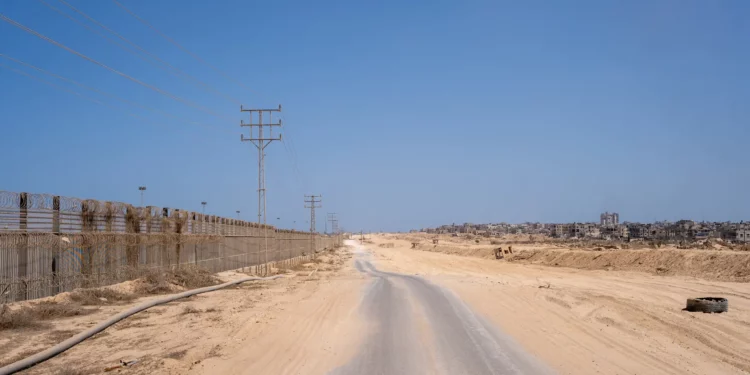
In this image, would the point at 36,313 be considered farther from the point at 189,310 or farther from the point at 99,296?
the point at 189,310

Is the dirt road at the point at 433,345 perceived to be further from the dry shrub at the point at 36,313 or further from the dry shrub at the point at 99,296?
the dry shrub at the point at 99,296

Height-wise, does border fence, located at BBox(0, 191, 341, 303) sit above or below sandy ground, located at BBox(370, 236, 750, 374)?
above

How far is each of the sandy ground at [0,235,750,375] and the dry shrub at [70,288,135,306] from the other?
83 cm

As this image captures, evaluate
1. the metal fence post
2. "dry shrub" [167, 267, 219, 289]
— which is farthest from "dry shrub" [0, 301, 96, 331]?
"dry shrub" [167, 267, 219, 289]

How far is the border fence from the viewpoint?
1559 cm

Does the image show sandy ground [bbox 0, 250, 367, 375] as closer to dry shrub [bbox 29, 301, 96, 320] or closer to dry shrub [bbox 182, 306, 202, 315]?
dry shrub [bbox 182, 306, 202, 315]

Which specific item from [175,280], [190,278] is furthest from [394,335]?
[190,278]

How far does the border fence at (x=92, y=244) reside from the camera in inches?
614

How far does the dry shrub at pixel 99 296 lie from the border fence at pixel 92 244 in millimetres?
449

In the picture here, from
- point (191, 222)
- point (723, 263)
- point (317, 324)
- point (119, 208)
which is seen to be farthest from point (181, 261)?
point (723, 263)

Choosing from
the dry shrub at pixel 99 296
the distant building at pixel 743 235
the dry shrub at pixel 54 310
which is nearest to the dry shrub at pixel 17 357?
the dry shrub at pixel 54 310

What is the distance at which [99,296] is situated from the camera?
60.2ft

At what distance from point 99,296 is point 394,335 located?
9625 millimetres

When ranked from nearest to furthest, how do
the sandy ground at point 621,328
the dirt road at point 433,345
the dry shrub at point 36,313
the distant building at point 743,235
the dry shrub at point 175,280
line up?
the dirt road at point 433,345
the sandy ground at point 621,328
the dry shrub at point 36,313
the dry shrub at point 175,280
the distant building at point 743,235
